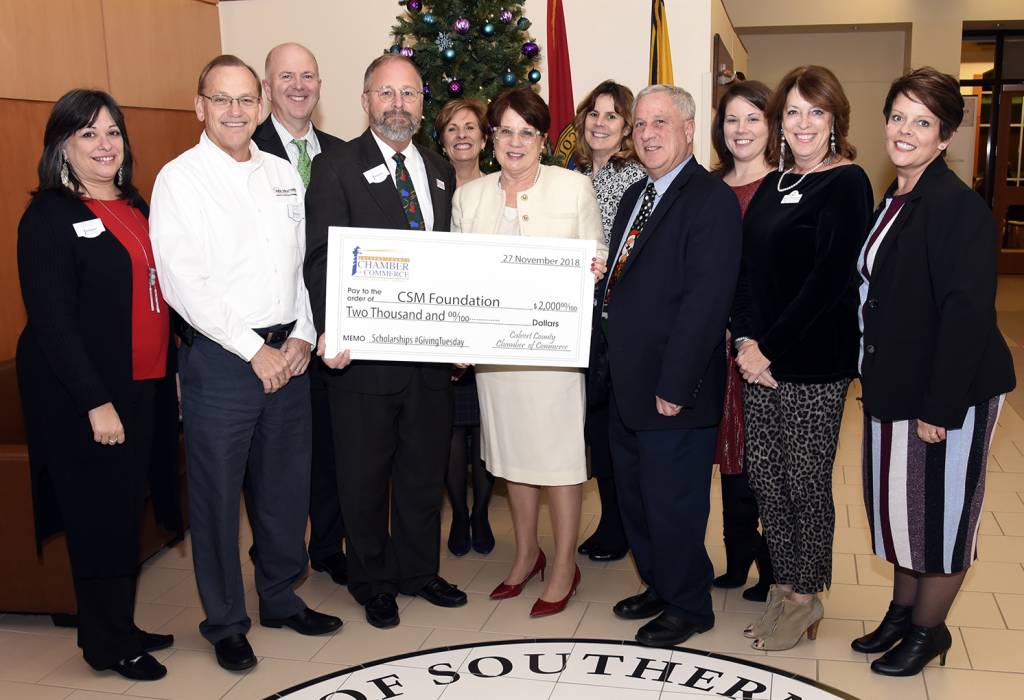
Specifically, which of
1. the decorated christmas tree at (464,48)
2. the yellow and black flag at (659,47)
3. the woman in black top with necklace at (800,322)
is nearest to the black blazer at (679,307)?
the woman in black top with necklace at (800,322)

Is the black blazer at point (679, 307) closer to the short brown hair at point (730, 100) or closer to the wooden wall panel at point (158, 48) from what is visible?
the short brown hair at point (730, 100)

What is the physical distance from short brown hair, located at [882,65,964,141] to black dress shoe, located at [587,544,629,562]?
7.01 feet

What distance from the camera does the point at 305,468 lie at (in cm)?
330

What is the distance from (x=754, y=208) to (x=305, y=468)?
180 centimetres

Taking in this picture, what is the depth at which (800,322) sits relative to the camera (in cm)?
287

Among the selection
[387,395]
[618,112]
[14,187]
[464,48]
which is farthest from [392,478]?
[14,187]

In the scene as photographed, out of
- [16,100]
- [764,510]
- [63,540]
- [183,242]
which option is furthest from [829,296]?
[16,100]

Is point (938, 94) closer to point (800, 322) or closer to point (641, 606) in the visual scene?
point (800, 322)

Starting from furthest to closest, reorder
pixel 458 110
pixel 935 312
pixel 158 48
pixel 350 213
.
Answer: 1. pixel 158 48
2. pixel 458 110
3. pixel 350 213
4. pixel 935 312

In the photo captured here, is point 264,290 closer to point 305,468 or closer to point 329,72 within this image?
point 305,468

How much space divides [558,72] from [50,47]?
8.98 feet

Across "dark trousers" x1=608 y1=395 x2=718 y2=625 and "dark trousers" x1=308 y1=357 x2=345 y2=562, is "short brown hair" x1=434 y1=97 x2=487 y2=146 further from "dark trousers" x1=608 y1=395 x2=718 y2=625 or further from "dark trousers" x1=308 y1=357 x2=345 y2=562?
"dark trousers" x1=608 y1=395 x2=718 y2=625

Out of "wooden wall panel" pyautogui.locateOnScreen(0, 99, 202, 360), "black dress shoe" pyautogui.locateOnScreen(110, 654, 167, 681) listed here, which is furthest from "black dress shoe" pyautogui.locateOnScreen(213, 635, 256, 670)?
"wooden wall panel" pyautogui.locateOnScreen(0, 99, 202, 360)

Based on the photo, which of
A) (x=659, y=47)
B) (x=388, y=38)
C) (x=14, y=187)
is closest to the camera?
(x=14, y=187)
